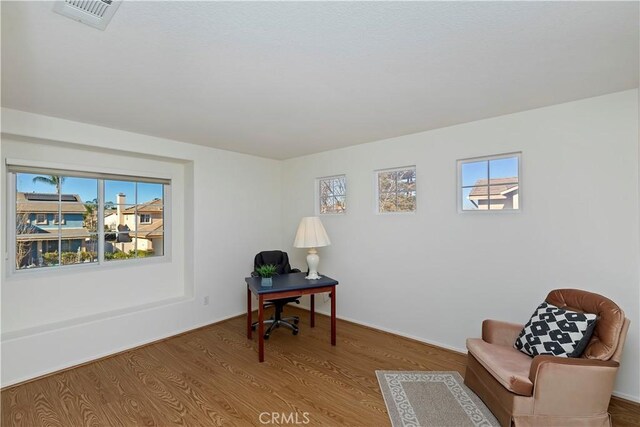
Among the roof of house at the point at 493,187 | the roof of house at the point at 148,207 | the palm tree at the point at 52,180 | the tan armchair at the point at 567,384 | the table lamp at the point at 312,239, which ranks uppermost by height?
the palm tree at the point at 52,180

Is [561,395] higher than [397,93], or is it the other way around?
[397,93]

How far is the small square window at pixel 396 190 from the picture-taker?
3611mm

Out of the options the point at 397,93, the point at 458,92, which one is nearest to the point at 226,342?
the point at 397,93

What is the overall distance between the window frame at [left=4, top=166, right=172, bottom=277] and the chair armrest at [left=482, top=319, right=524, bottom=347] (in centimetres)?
376

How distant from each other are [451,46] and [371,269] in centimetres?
276

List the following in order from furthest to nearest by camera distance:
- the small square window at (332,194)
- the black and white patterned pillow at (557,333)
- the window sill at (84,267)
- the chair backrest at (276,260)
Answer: the small square window at (332,194), the chair backrest at (276,260), the window sill at (84,267), the black and white patterned pillow at (557,333)

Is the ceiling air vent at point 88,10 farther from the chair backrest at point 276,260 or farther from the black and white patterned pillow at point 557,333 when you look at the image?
the black and white patterned pillow at point 557,333

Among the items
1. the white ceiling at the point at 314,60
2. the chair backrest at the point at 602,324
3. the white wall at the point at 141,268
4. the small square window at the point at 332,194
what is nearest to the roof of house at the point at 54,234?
the white wall at the point at 141,268

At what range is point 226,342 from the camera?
344 centimetres

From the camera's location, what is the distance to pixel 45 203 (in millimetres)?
3068

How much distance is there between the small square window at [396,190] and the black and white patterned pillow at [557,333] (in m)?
1.63

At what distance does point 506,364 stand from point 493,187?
1.68m

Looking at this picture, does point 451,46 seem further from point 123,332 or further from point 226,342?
point 123,332

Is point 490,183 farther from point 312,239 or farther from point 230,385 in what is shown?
point 230,385
